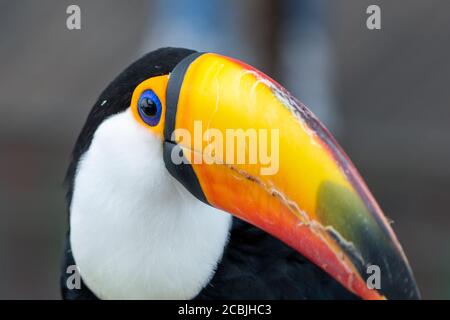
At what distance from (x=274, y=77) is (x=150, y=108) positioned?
100 inches

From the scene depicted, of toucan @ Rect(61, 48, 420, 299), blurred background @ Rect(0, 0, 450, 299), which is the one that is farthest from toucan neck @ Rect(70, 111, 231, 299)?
blurred background @ Rect(0, 0, 450, 299)

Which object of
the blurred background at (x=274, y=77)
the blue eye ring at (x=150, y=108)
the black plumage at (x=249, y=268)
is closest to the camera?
the blue eye ring at (x=150, y=108)

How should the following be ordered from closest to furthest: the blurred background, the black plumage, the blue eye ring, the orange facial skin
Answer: the orange facial skin → the blue eye ring → the black plumage → the blurred background

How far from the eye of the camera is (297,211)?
2.26m

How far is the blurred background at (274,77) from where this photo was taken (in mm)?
5020

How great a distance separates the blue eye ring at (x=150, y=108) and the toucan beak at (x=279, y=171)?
5cm

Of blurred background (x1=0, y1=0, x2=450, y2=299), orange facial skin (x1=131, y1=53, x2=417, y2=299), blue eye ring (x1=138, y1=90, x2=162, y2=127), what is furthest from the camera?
blurred background (x1=0, y1=0, x2=450, y2=299)

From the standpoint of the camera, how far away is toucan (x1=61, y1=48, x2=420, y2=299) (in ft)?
7.23

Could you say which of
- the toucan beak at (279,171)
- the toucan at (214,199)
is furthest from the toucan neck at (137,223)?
the toucan beak at (279,171)

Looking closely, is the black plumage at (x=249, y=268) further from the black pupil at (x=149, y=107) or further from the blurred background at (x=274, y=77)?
the blurred background at (x=274, y=77)

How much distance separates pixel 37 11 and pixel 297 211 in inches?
174

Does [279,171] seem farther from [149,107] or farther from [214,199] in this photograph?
[149,107]

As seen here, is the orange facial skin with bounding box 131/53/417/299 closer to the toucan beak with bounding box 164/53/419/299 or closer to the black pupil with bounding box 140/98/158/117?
the toucan beak with bounding box 164/53/419/299

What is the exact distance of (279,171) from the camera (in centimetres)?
225
